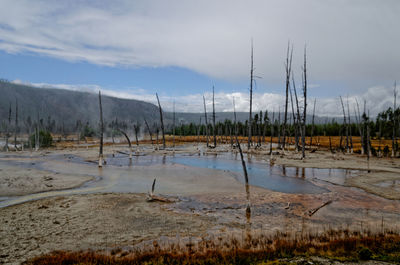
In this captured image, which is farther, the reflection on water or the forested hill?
the forested hill

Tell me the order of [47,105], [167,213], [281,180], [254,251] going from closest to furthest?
1. [254,251]
2. [167,213]
3. [281,180]
4. [47,105]

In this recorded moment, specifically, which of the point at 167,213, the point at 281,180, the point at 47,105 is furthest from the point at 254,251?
the point at 47,105

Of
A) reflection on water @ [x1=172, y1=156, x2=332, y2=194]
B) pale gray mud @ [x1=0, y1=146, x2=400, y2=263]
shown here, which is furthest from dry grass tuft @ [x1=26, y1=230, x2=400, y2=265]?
reflection on water @ [x1=172, y1=156, x2=332, y2=194]

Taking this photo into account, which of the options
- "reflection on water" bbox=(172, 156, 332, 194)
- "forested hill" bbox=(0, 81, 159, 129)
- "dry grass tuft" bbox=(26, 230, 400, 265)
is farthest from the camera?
"forested hill" bbox=(0, 81, 159, 129)

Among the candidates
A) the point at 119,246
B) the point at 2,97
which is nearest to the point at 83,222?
the point at 119,246

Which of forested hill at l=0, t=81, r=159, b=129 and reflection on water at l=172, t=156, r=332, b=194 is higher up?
forested hill at l=0, t=81, r=159, b=129

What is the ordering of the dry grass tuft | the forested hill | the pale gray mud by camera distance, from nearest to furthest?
the dry grass tuft, the pale gray mud, the forested hill

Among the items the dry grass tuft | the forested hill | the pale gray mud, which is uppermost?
the forested hill

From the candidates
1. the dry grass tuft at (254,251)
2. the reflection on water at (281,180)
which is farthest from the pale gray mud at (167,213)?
the dry grass tuft at (254,251)

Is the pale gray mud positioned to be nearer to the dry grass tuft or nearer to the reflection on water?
the reflection on water

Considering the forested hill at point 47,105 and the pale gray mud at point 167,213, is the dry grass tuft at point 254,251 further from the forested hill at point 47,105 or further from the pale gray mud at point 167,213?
the forested hill at point 47,105

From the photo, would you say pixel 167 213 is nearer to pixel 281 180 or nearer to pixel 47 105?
pixel 281 180

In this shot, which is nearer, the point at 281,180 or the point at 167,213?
the point at 167,213

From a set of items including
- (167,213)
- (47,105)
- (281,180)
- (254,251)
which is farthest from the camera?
(47,105)
